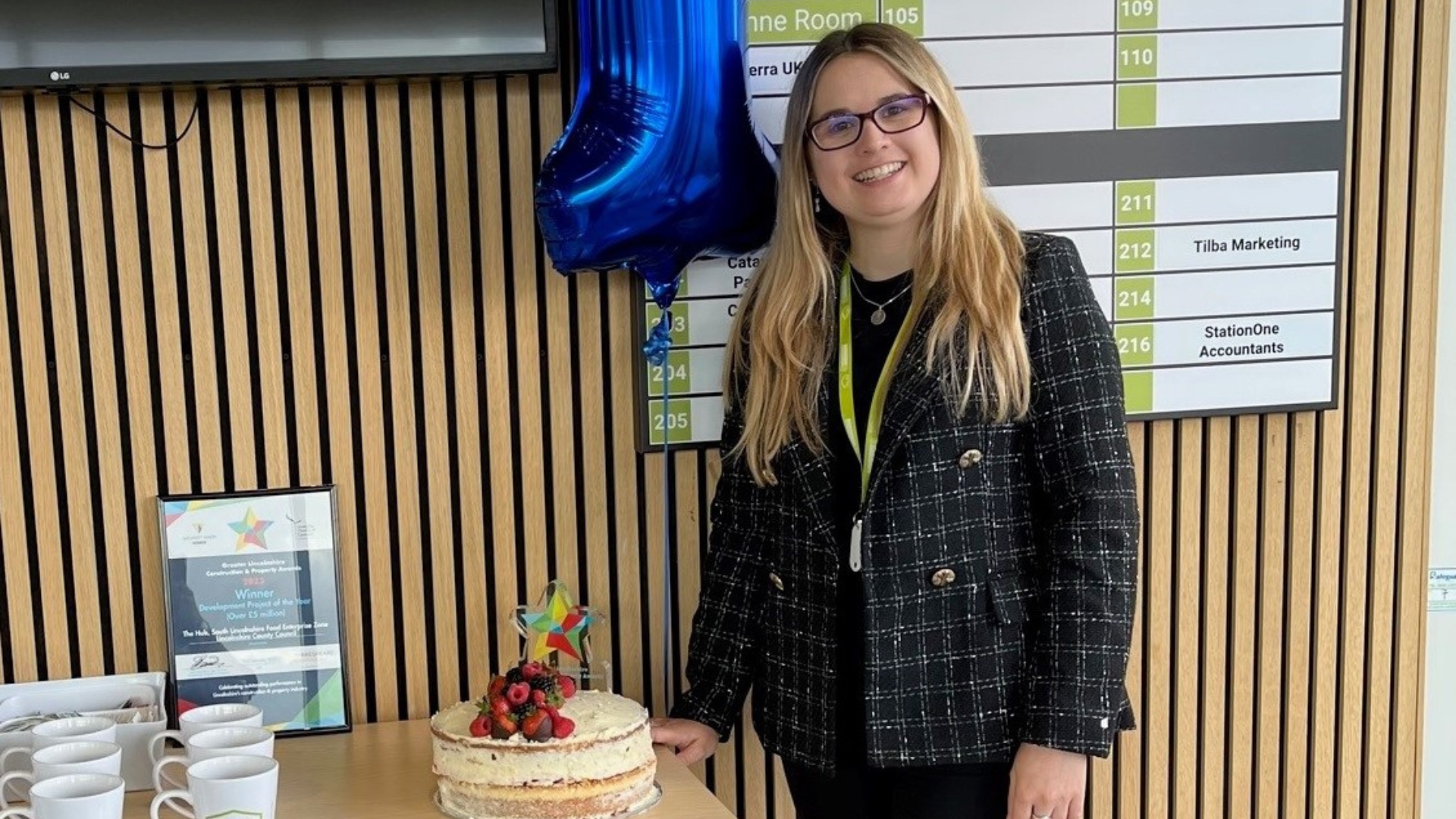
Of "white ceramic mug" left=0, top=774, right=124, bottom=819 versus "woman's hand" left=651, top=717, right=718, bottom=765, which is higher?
"white ceramic mug" left=0, top=774, right=124, bottom=819

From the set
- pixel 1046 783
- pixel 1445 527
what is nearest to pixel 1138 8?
pixel 1445 527

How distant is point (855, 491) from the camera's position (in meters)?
2.26

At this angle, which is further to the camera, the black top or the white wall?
the white wall

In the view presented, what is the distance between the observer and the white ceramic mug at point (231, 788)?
192 cm

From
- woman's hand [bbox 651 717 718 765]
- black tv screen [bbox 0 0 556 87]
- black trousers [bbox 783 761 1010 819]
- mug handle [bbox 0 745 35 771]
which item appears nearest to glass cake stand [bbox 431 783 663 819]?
woman's hand [bbox 651 717 718 765]

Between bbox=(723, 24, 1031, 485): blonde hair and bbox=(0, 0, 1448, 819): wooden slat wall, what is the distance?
0.42 metres

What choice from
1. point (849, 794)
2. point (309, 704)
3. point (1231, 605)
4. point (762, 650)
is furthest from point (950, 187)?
point (309, 704)

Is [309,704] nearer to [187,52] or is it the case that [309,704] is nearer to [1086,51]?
[187,52]

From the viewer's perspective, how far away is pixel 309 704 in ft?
8.43

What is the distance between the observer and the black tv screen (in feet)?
7.67

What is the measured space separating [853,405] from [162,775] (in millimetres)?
1290

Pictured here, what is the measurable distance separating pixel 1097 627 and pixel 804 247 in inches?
31.6

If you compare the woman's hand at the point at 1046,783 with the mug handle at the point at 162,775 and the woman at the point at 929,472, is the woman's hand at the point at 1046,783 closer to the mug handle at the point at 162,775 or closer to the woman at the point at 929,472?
the woman at the point at 929,472

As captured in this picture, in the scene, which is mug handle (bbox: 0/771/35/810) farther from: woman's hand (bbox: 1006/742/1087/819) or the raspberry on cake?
woman's hand (bbox: 1006/742/1087/819)
